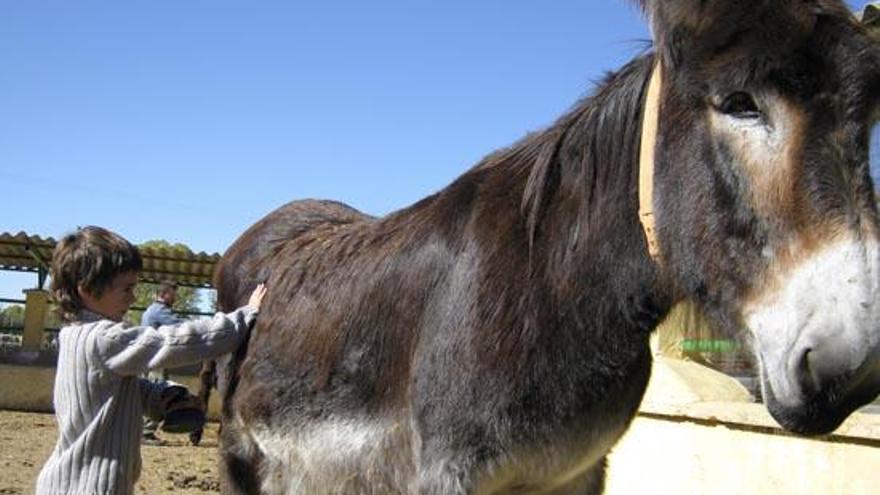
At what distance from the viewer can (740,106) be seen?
5.87 feet

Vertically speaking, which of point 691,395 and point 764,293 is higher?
point 764,293

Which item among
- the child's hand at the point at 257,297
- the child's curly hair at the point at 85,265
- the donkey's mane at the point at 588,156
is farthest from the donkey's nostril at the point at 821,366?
the child's hand at the point at 257,297

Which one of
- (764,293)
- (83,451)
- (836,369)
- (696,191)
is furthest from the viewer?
(83,451)

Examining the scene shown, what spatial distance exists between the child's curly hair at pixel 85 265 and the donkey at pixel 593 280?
612 mm

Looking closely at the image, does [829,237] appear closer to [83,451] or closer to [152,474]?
[83,451]

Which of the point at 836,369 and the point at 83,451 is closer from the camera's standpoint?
the point at 836,369

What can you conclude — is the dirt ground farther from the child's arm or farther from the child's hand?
the child's arm

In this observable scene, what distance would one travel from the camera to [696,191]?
187cm

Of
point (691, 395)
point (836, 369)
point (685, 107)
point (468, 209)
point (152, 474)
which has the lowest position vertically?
point (152, 474)

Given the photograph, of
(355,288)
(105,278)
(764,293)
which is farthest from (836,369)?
(105,278)

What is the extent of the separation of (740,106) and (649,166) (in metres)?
0.29

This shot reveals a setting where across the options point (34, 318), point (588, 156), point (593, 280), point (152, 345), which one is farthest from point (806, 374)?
point (34, 318)

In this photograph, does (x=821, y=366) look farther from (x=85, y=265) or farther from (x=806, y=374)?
(x=85, y=265)

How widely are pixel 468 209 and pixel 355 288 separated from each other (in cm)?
55
